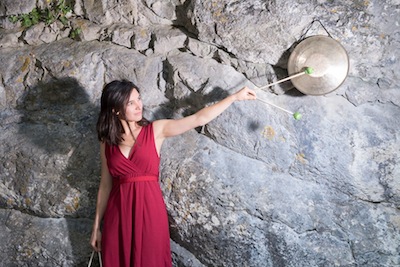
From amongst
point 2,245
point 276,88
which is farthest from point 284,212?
point 2,245

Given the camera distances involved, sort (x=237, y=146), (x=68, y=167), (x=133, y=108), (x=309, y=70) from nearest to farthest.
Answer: (x=309, y=70) → (x=133, y=108) → (x=237, y=146) → (x=68, y=167)

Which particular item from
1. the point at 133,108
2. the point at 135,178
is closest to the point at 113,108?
the point at 133,108

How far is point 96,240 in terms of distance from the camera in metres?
3.41

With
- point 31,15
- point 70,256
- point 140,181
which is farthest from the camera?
point 31,15

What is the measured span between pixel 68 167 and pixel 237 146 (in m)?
1.46

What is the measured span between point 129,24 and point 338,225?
7.90ft

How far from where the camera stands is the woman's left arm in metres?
2.87

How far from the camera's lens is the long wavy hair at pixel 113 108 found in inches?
119

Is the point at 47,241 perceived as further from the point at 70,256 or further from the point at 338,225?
the point at 338,225

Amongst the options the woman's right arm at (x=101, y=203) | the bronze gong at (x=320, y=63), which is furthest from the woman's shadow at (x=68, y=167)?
the bronze gong at (x=320, y=63)

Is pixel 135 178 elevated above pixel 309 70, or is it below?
below

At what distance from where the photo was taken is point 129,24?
150 inches

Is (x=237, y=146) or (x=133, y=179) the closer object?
(x=133, y=179)

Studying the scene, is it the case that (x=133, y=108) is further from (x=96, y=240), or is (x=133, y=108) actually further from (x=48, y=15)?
(x=48, y=15)
